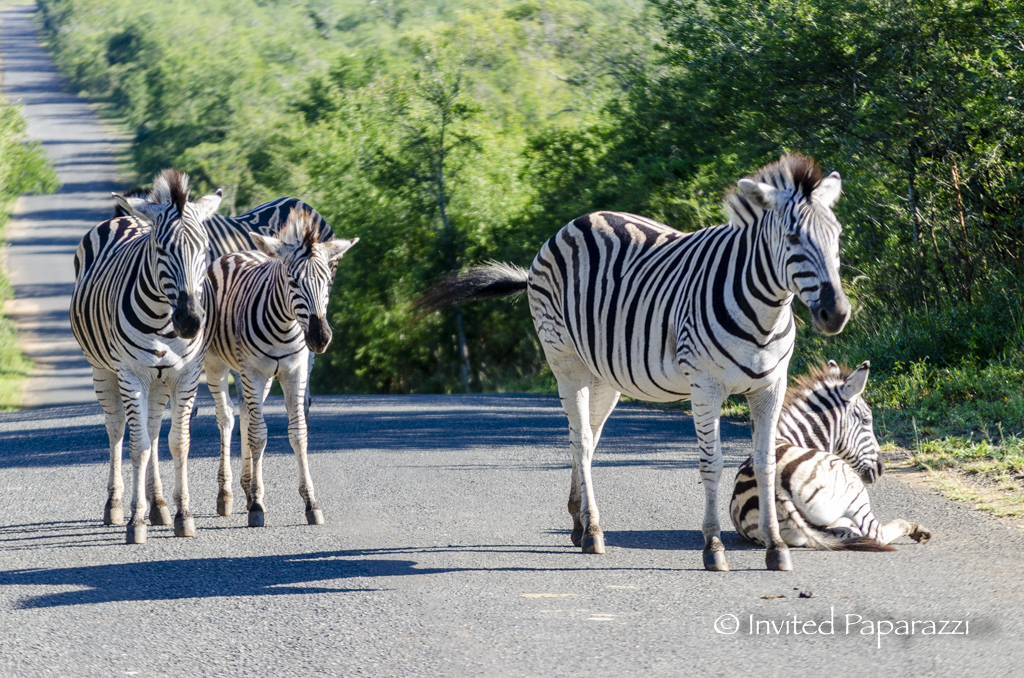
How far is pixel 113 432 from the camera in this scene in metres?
7.59

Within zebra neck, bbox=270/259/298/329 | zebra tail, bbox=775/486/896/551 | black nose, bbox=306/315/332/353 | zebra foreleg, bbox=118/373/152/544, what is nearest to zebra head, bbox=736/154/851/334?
zebra tail, bbox=775/486/896/551

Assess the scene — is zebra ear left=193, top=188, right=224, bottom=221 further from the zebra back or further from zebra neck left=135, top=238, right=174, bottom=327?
the zebra back

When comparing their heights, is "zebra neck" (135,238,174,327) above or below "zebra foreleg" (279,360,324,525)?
above

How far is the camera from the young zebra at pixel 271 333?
7.04 meters

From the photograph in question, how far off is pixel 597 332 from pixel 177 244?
9.21 feet

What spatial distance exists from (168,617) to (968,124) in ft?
39.4

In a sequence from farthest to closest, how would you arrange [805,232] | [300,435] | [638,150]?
[638,150], [300,435], [805,232]

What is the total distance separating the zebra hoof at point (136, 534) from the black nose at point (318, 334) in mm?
1684

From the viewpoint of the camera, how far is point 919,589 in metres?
5.48

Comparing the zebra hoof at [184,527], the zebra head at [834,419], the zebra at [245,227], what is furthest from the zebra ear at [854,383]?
the zebra at [245,227]

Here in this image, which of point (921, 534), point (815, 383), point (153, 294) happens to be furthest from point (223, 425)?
point (921, 534)

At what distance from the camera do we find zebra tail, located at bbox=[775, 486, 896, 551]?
6289mm

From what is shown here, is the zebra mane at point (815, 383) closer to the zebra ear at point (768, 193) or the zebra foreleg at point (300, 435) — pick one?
the zebra ear at point (768, 193)

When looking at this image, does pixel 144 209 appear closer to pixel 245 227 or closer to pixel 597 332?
pixel 597 332
